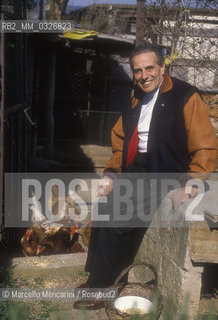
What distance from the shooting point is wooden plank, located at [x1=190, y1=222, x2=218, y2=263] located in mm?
2768

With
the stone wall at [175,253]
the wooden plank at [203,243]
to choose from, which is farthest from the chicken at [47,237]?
the wooden plank at [203,243]

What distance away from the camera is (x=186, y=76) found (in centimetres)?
515

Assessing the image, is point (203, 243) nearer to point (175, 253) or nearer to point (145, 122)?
point (175, 253)

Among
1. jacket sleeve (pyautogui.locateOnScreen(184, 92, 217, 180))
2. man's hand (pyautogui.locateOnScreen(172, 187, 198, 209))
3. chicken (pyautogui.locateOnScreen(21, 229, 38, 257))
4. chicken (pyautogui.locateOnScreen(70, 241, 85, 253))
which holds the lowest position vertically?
chicken (pyautogui.locateOnScreen(70, 241, 85, 253))

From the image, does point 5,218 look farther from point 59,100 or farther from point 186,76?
point 59,100

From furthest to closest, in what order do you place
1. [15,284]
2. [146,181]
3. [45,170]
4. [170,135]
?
[45,170], [15,284], [146,181], [170,135]

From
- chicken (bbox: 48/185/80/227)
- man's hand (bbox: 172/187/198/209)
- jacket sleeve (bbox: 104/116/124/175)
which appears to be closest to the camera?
man's hand (bbox: 172/187/198/209)

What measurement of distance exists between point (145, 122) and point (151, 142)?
9.2 inches

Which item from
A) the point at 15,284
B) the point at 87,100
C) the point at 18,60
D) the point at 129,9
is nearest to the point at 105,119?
the point at 87,100

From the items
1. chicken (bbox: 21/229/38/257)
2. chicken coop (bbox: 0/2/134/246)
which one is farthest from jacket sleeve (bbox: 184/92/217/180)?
chicken coop (bbox: 0/2/134/246)

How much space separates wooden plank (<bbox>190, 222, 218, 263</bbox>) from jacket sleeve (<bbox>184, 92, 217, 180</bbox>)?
40 cm

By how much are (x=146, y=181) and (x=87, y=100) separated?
8790 mm

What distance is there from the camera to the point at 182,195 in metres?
2.91

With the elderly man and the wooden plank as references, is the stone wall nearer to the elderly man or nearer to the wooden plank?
the wooden plank
